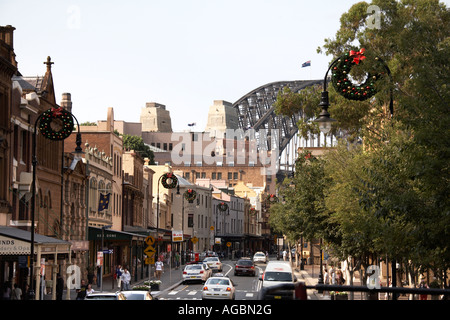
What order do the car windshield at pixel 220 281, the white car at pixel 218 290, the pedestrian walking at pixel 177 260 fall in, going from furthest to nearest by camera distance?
the pedestrian walking at pixel 177 260 < the car windshield at pixel 220 281 < the white car at pixel 218 290

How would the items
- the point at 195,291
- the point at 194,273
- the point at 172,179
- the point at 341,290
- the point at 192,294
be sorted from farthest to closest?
1. the point at 172,179
2. the point at 194,273
3. the point at 195,291
4. the point at 192,294
5. the point at 341,290

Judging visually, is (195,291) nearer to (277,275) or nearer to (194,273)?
(194,273)

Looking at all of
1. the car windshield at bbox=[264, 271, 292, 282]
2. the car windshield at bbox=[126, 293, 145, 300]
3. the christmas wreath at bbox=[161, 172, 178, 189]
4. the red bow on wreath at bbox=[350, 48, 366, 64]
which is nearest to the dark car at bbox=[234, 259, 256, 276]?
the christmas wreath at bbox=[161, 172, 178, 189]

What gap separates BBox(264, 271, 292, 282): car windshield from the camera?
41281mm

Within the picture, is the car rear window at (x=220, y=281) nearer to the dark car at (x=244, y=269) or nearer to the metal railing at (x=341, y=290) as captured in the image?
the dark car at (x=244, y=269)

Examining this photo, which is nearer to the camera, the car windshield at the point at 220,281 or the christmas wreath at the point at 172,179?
the car windshield at the point at 220,281

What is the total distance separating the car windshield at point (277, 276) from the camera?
135 feet

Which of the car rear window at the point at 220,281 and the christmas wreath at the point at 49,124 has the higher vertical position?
the christmas wreath at the point at 49,124

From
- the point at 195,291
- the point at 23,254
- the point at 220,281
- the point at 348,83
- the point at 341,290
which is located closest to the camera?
the point at 341,290

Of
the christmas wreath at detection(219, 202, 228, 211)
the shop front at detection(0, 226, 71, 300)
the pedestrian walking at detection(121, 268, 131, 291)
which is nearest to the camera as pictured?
the shop front at detection(0, 226, 71, 300)

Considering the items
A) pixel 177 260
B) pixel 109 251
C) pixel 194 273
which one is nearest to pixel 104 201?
pixel 109 251

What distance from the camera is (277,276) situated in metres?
41.7

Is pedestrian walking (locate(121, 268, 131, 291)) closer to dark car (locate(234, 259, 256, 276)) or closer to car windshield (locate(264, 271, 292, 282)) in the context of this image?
car windshield (locate(264, 271, 292, 282))

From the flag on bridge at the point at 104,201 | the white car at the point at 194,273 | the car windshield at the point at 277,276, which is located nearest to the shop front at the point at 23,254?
the car windshield at the point at 277,276
